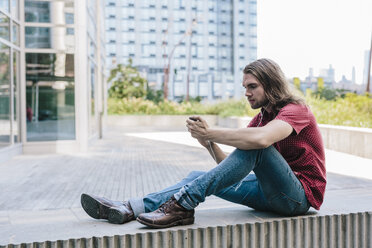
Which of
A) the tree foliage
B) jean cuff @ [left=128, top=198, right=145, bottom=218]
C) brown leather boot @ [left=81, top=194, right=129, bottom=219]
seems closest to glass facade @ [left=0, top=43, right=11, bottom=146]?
brown leather boot @ [left=81, top=194, right=129, bottom=219]

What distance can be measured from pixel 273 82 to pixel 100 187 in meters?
3.62

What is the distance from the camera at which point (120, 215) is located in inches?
103

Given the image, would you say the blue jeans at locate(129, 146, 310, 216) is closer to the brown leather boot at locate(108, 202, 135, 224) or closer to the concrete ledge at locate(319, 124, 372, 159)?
the brown leather boot at locate(108, 202, 135, 224)

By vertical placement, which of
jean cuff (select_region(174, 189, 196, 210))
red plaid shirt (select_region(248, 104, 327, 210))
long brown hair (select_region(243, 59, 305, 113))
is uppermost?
long brown hair (select_region(243, 59, 305, 113))

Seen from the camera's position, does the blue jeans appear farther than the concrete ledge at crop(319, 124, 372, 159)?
No

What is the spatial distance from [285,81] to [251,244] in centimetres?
106

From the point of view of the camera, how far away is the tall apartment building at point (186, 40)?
98.2 metres

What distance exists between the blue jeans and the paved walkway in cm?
15

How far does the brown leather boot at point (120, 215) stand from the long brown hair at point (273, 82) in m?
1.15

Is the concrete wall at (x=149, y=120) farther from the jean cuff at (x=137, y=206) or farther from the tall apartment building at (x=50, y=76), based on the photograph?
the jean cuff at (x=137, y=206)

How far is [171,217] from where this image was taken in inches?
98.9

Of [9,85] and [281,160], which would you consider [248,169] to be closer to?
[281,160]

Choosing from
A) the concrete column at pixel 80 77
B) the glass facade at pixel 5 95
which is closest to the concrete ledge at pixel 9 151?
the glass facade at pixel 5 95

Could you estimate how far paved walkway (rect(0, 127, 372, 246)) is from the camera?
2605 mm
